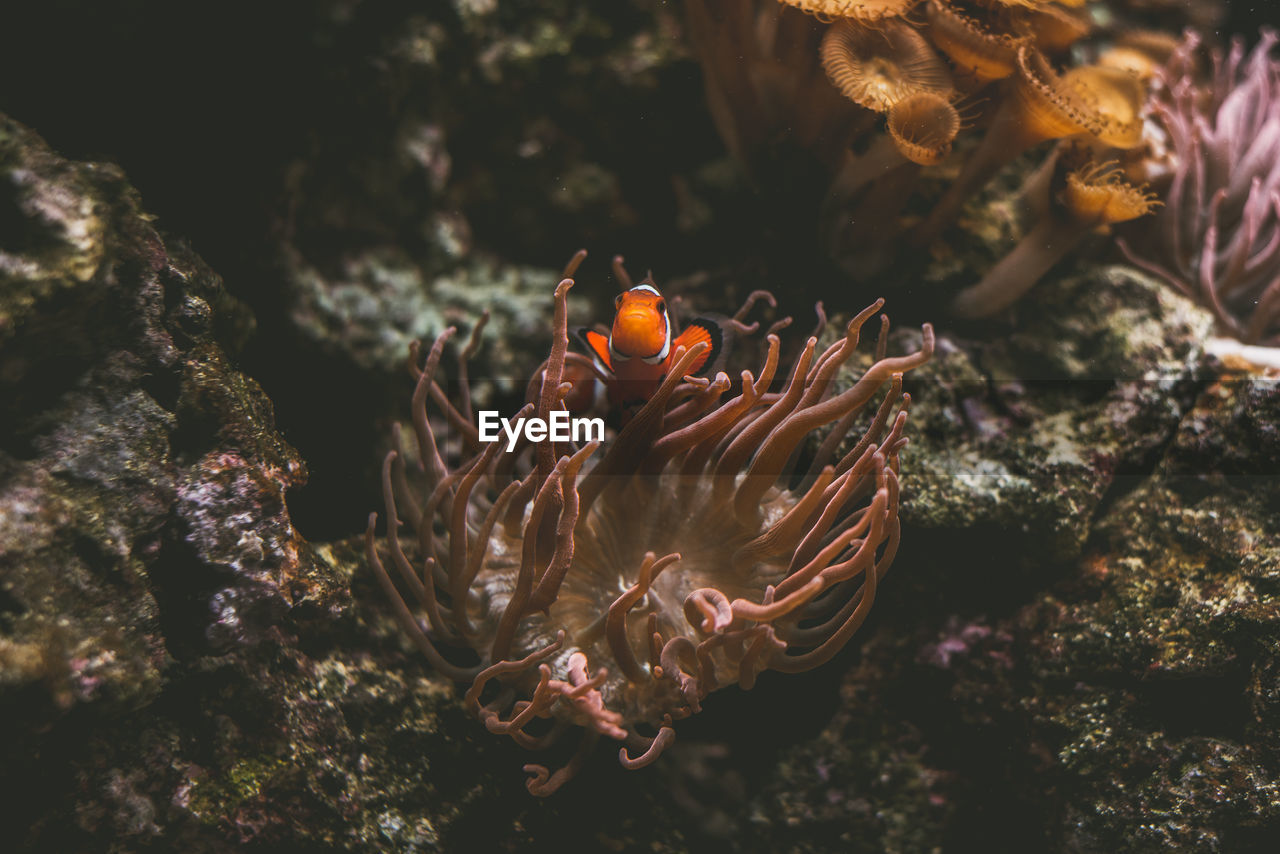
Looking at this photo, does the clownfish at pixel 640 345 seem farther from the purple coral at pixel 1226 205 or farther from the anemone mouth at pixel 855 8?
the purple coral at pixel 1226 205

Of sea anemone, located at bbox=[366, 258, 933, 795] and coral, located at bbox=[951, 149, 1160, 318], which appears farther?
coral, located at bbox=[951, 149, 1160, 318]

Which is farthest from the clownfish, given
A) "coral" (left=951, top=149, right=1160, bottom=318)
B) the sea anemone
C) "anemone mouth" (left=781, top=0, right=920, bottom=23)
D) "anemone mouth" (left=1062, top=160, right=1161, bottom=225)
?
"anemone mouth" (left=1062, top=160, right=1161, bottom=225)

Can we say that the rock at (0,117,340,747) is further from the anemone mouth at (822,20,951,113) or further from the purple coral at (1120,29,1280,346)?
the purple coral at (1120,29,1280,346)

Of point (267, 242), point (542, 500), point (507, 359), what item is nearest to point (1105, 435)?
point (542, 500)

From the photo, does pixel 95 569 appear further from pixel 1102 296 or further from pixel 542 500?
pixel 1102 296

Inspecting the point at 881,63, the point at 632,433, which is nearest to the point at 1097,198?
the point at 881,63

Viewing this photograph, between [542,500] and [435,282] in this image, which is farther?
[435,282]
